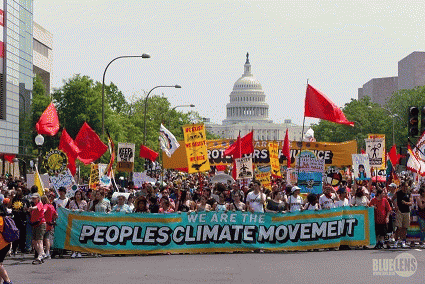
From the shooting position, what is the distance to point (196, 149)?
2942 cm

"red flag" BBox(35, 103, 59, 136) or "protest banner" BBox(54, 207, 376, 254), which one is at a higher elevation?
"red flag" BBox(35, 103, 59, 136)

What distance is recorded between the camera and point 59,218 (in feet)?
66.1

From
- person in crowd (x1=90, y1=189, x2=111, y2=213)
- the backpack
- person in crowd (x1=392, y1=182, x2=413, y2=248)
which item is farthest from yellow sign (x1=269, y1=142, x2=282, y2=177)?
the backpack

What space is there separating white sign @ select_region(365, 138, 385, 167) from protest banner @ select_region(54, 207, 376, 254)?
43.6ft

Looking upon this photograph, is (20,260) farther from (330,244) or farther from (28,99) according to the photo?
(28,99)

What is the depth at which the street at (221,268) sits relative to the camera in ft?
49.3

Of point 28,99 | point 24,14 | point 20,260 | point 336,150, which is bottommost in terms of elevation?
point 20,260

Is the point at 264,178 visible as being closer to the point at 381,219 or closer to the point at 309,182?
the point at 309,182

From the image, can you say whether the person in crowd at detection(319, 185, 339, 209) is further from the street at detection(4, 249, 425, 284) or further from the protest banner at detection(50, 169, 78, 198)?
the protest banner at detection(50, 169, 78, 198)

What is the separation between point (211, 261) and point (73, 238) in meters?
3.23

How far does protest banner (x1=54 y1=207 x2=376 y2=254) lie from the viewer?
20.0 m

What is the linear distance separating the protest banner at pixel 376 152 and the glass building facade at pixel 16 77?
108 ft

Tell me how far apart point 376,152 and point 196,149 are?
304 inches

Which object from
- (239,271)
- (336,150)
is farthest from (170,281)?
(336,150)
